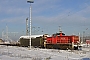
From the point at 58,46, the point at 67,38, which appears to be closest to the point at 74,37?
the point at 67,38

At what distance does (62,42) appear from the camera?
33656 mm

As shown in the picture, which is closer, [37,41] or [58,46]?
[58,46]

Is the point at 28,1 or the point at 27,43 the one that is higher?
the point at 28,1

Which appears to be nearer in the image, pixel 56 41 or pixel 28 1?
pixel 28 1

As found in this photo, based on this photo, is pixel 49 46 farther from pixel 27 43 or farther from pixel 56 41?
pixel 27 43

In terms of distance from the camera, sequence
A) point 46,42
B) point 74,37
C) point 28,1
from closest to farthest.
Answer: point 28,1
point 74,37
point 46,42

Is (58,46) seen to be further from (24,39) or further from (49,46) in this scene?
(24,39)

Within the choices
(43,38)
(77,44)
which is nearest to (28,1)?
(43,38)

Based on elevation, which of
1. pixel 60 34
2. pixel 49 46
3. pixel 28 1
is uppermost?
pixel 28 1

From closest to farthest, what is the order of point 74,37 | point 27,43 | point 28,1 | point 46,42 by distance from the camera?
point 28,1
point 74,37
point 46,42
point 27,43

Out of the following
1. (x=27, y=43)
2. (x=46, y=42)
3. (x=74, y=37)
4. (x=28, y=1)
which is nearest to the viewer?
(x=28, y=1)

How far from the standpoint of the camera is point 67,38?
33.5m

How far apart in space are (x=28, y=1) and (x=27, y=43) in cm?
1265

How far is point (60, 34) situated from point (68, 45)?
3808 mm
